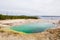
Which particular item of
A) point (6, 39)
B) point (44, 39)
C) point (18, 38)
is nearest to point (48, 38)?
point (44, 39)

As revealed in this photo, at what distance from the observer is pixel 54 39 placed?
14.6 meters

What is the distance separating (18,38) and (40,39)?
2.45m

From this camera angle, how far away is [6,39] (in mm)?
14289

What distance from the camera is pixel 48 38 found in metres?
15.1

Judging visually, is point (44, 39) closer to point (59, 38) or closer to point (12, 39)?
point (59, 38)

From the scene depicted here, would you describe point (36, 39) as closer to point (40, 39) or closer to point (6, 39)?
point (40, 39)

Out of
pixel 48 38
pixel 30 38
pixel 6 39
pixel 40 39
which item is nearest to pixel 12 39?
pixel 6 39

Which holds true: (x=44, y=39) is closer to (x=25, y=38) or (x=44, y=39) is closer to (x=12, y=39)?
(x=25, y=38)

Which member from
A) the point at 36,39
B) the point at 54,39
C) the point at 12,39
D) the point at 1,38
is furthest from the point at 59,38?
the point at 1,38

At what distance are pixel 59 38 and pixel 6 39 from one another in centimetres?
594

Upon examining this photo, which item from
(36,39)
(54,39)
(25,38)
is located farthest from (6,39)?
(54,39)

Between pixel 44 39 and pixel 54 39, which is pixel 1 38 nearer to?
pixel 44 39

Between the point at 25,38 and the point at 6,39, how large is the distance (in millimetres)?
2113

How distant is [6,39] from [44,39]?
4.16m
